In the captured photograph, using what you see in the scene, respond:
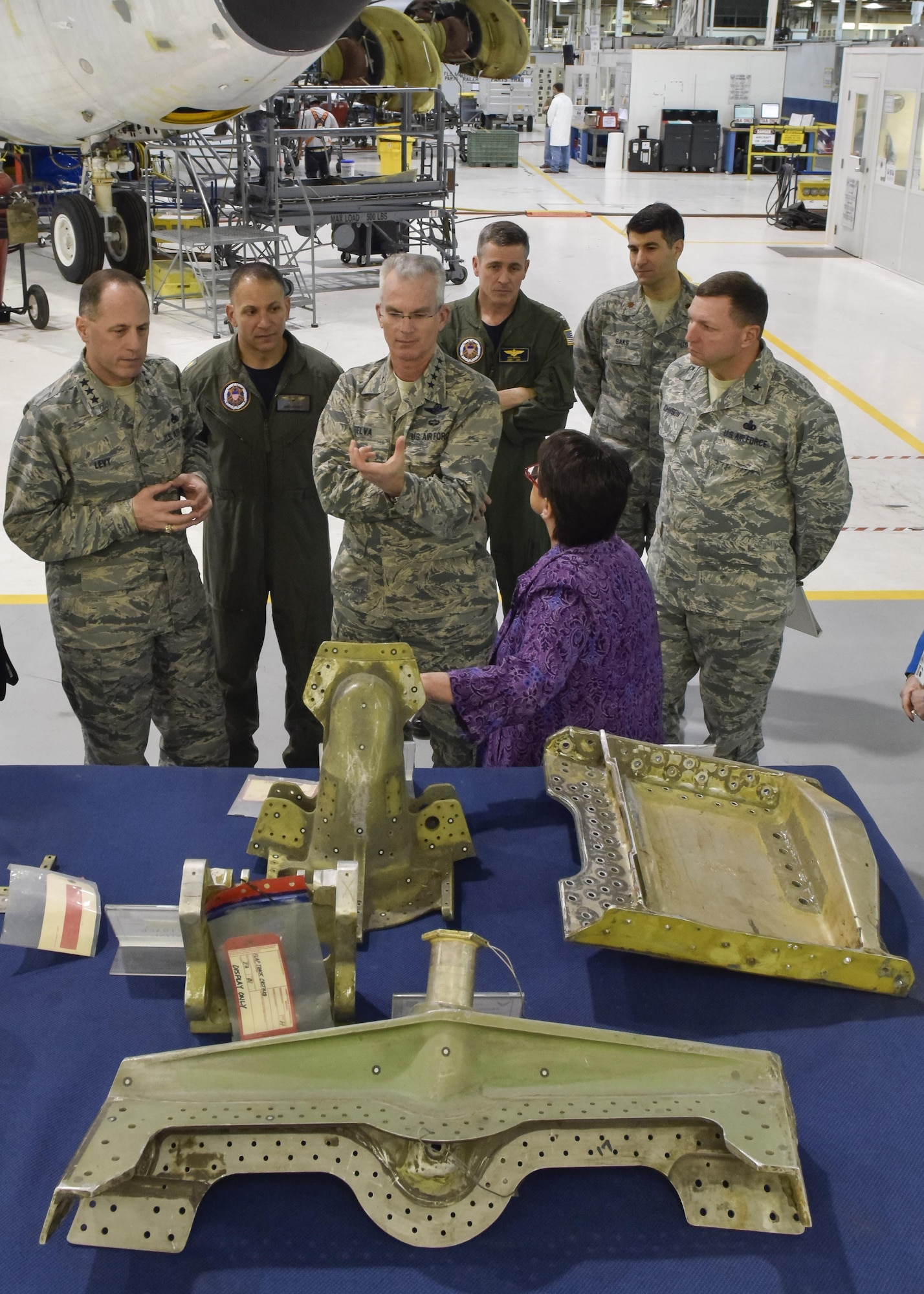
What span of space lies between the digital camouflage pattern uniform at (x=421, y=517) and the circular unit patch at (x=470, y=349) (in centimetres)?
99

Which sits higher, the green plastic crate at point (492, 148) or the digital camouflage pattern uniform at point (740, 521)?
the green plastic crate at point (492, 148)

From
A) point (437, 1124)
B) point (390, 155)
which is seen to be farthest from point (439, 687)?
point (390, 155)

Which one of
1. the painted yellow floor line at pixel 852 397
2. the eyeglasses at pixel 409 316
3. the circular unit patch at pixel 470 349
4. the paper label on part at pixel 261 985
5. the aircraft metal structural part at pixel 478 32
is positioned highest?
the aircraft metal structural part at pixel 478 32

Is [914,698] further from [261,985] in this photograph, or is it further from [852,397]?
[852,397]

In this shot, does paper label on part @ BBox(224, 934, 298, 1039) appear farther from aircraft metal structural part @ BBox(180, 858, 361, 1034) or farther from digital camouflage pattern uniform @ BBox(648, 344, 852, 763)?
digital camouflage pattern uniform @ BBox(648, 344, 852, 763)

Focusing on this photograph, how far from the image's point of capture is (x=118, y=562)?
10.4 ft

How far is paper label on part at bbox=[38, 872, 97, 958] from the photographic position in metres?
2.11

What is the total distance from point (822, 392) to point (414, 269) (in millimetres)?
6660

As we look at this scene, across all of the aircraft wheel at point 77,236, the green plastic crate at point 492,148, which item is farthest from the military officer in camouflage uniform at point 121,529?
the green plastic crate at point 492,148

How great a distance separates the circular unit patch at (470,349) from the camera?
14.3 feet

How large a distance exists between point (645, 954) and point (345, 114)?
1673 cm

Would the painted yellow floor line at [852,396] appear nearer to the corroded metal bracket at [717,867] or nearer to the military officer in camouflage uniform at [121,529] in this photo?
the military officer in camouflage uniform at [121,529]

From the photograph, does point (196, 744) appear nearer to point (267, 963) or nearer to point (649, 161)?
point (267, 963)

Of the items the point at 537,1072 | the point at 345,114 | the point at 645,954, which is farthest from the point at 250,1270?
the point at 345,114
